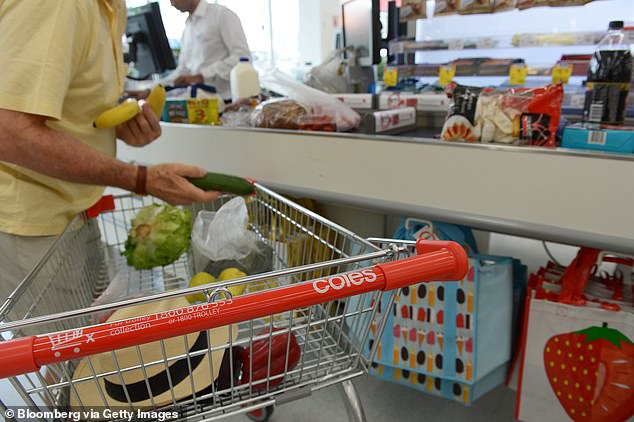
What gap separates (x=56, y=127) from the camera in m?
0.92

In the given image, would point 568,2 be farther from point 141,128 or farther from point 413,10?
point 141,128

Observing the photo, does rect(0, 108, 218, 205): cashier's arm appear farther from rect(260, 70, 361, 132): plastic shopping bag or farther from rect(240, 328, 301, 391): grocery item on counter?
rect(260, 70, 361, 132): plastic shopping bag

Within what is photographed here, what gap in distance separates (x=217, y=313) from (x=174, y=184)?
49 centimetres

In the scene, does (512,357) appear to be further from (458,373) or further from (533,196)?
(533,196)

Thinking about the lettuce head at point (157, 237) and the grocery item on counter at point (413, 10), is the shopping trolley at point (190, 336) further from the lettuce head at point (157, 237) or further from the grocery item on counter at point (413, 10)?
the grocery item on counter at point (413, 10)

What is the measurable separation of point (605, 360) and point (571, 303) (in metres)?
0.14

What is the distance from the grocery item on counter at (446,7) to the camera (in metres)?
1.62

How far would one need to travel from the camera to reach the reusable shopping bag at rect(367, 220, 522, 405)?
3.93ft

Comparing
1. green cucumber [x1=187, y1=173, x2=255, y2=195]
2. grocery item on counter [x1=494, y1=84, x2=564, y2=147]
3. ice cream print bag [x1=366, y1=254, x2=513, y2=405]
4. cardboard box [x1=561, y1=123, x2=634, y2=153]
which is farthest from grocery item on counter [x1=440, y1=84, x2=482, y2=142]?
green cucumber [x1=187, y1=173, x2=255, y2=195]

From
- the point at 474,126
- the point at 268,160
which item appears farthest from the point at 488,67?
the point at 268,160

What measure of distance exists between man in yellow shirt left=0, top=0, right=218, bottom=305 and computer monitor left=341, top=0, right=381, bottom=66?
3.51ft

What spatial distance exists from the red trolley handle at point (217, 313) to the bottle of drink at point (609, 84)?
82cm

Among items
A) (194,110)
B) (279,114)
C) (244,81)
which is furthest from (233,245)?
(244,81)

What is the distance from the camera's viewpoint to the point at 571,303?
3.55 feet
